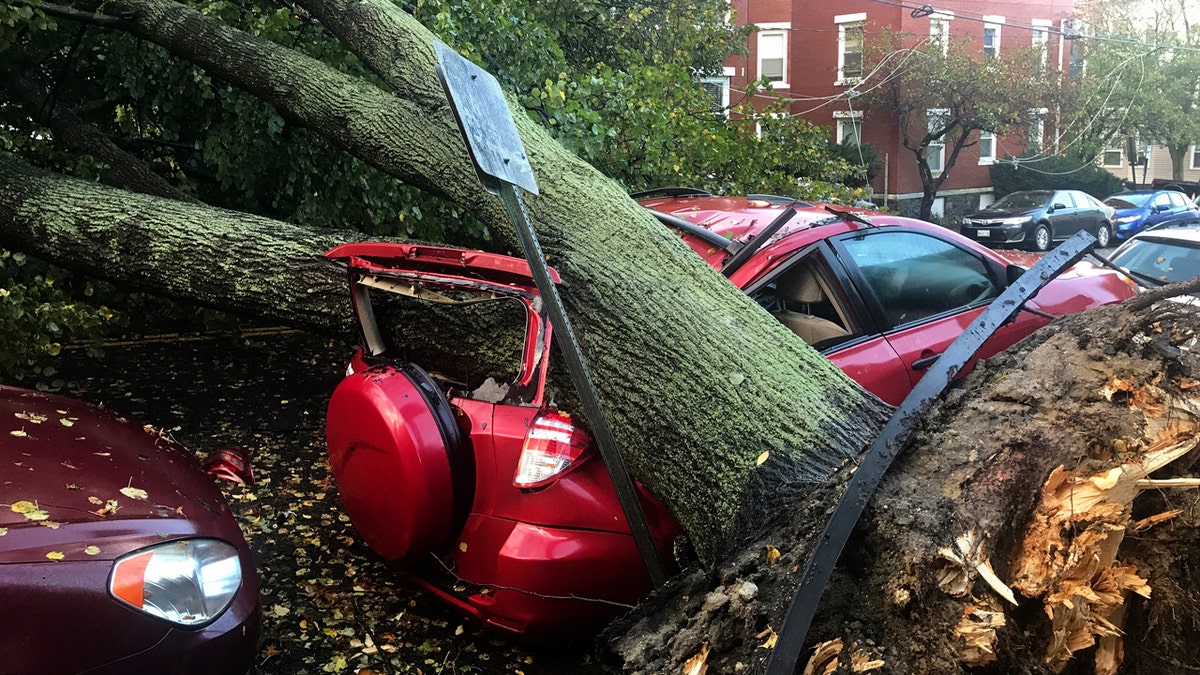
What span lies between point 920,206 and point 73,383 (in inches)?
994

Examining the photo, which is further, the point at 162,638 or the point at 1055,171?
the point at 1055,171

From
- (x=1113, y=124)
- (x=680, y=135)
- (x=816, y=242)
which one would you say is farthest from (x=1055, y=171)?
(x=816, y=242)

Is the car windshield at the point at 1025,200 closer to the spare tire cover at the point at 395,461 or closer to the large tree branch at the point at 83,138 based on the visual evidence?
the large tree branch at the point at 83,138

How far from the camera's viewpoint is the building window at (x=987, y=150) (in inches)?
1171

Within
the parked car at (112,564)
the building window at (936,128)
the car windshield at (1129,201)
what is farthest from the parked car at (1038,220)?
the parked car at (112,564)

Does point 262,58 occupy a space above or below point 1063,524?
above

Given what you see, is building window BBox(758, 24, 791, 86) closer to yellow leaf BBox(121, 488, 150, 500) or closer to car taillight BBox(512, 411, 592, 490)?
car taillight BBox(512, 411, 592, 490)

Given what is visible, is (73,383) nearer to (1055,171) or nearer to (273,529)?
(273,529)

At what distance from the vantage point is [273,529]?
398 centimetres

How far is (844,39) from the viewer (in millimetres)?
26016

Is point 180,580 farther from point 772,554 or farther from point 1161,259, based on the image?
point 1161,259

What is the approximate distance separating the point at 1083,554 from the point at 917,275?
2.67 m

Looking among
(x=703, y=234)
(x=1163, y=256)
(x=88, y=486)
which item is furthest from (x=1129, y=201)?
(x=88, y=486)

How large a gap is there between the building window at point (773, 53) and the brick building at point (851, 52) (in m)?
0.03
